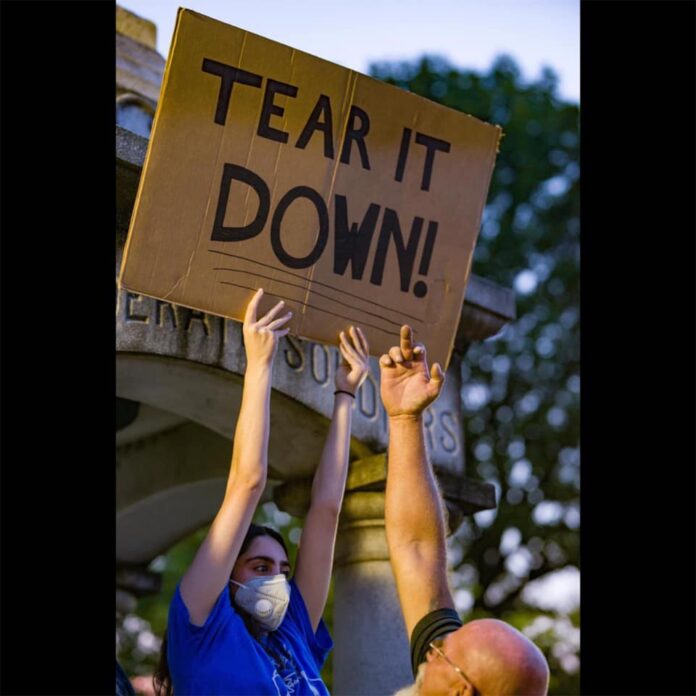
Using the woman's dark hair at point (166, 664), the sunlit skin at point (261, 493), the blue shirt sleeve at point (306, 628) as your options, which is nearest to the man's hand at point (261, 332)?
the sunlit skin at point (261, 493)

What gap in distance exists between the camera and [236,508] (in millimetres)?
3057

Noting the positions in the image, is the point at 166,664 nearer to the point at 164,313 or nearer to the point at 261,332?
the point at 261,332

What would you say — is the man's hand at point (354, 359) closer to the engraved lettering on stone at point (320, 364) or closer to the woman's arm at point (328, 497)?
the woman's arm at point (328, 497)

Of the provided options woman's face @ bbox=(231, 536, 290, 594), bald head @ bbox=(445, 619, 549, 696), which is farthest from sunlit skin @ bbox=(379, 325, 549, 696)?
woman's face @ bbox=(231, 536, 290, 594)

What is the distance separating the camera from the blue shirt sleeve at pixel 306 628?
3445 mm

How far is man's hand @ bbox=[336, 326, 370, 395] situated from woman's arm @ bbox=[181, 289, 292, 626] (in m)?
0.51

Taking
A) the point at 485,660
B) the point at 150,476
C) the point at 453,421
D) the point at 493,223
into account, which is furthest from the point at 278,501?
the point at 493,223

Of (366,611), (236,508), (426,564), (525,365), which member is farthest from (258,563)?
(525,365)

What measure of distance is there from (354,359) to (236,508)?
2.54ft

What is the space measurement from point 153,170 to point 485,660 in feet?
5.57

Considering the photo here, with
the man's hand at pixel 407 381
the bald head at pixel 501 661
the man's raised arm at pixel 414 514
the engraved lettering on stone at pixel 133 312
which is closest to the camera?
the bald head at pixel 501 661

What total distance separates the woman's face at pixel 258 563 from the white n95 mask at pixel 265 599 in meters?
0.03

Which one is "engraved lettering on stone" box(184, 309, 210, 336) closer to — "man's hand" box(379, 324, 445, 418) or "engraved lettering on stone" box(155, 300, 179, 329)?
"engraved lettering on stone" box(155, 300, 179, 329)
